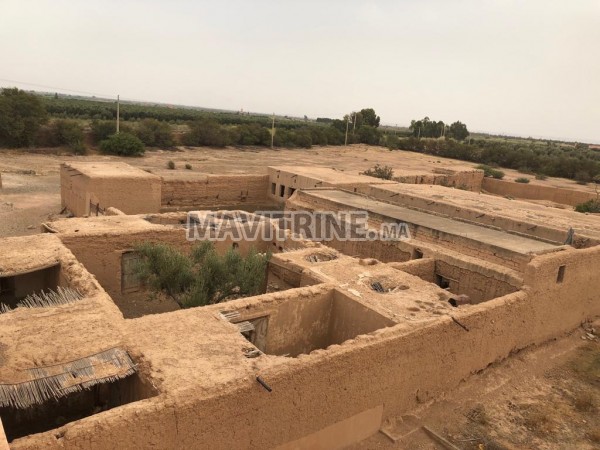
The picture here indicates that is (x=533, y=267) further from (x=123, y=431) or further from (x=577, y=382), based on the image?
(x=123, y=431)

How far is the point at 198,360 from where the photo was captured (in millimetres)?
6391

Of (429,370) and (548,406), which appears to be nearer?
(429,370)

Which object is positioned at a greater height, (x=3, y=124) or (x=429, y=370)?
(x=3, y=124)

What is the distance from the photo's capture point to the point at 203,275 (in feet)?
32.8

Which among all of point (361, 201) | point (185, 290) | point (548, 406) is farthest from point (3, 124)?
point (548, 406)

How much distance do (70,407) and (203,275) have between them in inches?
151

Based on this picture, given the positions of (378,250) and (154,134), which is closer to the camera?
(378,250)

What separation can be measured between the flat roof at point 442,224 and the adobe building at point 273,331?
0.44 feet

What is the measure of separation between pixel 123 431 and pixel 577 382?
959cm

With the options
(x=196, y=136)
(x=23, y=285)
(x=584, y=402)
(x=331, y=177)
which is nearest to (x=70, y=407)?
(x=23, y=285)

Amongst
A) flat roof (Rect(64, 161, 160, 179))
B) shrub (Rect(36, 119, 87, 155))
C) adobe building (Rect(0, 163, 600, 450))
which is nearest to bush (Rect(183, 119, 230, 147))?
shrub (Rect(36, 119, 87, 155))

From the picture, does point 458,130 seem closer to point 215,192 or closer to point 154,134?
point 154,134

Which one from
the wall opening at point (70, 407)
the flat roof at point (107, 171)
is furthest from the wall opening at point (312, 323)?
the flat roof at point (107, 171)

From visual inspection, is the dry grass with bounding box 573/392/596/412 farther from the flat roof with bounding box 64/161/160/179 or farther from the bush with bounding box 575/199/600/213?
the bush with bounding box 575/199/600/213
